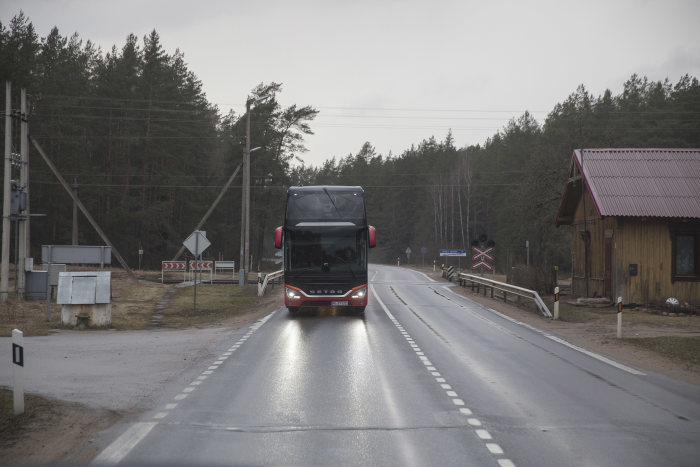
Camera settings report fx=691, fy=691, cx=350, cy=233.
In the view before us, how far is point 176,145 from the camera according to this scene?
65812 mm

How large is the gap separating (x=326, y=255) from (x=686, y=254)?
15.2 m

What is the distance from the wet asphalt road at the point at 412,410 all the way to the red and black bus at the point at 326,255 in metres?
5.64

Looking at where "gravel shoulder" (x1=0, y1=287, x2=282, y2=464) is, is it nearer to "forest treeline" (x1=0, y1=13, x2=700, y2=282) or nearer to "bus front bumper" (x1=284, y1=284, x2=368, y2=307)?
"bus front bumper" (x1=284, y1=284, x2=368, y2=307)

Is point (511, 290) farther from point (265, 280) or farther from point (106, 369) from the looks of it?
point (106, 369)

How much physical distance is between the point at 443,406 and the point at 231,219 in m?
81.6

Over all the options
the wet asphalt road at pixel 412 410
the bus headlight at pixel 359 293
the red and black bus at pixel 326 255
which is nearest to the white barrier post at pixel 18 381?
the wet asphalt road at pixel 412 410

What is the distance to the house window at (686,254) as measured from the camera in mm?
27719

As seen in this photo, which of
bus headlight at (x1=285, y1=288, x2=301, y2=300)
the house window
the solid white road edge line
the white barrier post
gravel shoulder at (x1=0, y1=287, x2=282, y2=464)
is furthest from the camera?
the house window

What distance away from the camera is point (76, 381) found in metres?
11.7

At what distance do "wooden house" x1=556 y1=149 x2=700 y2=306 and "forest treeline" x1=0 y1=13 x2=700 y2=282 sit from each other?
539 inches

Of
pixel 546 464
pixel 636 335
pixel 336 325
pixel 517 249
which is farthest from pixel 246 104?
pixel 517 249

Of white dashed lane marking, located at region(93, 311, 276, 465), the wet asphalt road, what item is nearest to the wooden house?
the wet asphalt road

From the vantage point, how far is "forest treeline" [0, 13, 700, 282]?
193ft

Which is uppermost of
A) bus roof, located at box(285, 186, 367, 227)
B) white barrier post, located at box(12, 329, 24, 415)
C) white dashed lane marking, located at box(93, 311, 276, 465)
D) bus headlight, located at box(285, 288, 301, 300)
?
bus roof, located at box(285, 186, 367, 227)
